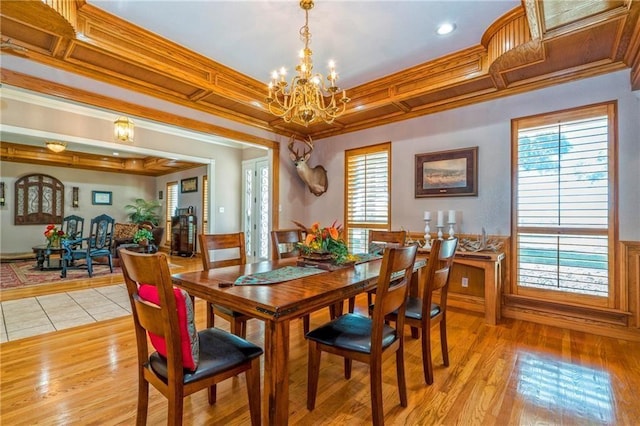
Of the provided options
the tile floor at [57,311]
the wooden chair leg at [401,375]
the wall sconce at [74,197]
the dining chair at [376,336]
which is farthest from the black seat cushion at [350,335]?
the wall sconce at [74,197]

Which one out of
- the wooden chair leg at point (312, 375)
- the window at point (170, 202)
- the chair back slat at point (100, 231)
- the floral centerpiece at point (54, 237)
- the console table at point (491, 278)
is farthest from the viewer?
the window at point (170, 202)

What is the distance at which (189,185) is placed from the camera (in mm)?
8211

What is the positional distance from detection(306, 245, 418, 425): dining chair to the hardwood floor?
0.24 m

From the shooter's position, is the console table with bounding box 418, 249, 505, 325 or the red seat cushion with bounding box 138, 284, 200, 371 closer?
the red seat cushion with bounding box 138, 284, 200, 371

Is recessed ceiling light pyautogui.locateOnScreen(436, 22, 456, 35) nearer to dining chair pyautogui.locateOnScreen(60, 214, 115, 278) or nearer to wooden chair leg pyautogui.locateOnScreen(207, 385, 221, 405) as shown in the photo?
wooden chair leg pyautogui.locateOnScreen(207, 385, 221, 405)

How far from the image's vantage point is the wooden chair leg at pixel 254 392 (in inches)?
57.2

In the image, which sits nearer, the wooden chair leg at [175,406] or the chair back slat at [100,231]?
the wooden chair leg at [175,406]

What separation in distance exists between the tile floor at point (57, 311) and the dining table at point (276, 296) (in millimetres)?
2262

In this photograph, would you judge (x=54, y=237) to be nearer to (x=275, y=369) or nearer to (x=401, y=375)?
(x=275, y=369)

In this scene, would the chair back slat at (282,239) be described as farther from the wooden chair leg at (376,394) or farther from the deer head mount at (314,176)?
the deer head mount at (314,176)

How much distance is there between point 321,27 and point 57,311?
422cm

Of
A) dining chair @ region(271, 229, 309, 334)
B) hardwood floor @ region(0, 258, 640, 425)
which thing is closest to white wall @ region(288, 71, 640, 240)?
hardwood floor @ region(0, 258, 640, 425)

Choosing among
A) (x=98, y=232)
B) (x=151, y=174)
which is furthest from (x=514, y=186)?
(x=151, y=174)

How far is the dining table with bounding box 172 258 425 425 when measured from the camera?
4.19ft
